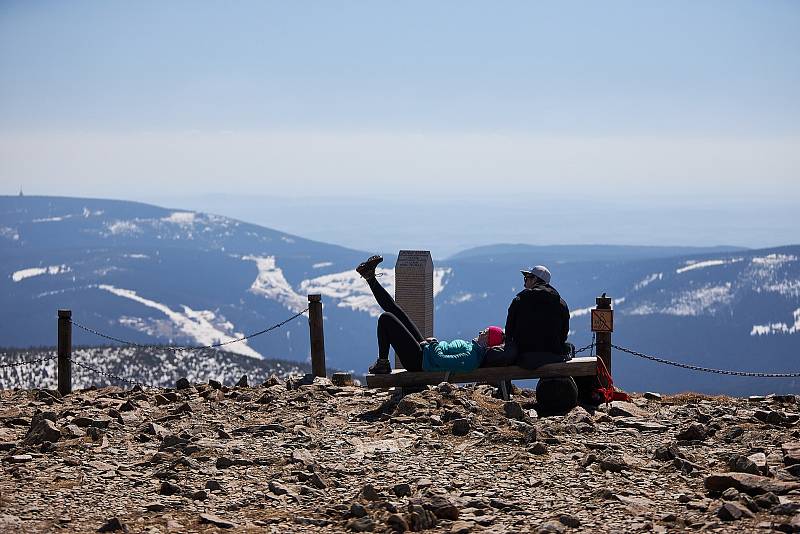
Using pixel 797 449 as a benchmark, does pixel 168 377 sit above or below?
below

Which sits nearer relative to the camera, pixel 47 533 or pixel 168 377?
pixel 47 533

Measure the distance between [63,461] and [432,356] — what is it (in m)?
5.41

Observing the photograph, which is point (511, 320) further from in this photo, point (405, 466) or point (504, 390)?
point (405, 466)

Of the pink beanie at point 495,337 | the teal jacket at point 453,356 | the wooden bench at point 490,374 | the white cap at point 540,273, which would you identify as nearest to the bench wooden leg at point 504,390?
the wooden bench at point 490,374

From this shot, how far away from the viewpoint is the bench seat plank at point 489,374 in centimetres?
1541

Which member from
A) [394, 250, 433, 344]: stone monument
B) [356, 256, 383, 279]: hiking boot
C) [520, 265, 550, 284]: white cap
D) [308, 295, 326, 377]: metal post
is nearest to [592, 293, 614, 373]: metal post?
[520, 265, 550, 284]: white cap

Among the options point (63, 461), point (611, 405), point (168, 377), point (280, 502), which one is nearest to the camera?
point (280, 502)

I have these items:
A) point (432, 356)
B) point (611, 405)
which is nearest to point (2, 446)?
point (432, 356)

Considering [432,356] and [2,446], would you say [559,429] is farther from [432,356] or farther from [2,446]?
[2,446]

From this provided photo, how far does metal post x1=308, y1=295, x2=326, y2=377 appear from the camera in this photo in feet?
66.2

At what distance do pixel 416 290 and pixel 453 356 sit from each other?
4595mm

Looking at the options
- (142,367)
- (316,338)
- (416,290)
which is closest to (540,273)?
(416,290)

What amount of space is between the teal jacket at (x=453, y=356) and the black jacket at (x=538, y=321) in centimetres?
53

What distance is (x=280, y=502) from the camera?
35.9 feet
